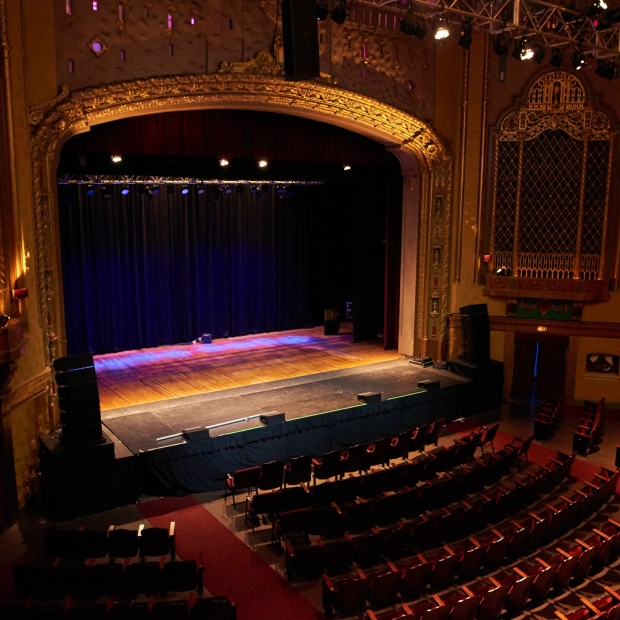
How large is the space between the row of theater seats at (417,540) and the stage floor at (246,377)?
3.02 metres

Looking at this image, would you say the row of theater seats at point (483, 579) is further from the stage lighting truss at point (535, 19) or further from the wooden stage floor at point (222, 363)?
the stage lighting truss at point (535, 19)

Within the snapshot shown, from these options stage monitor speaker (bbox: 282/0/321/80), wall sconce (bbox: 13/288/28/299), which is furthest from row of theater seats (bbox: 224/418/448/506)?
stage monitor speaker (bbox: 282/0/321/80)

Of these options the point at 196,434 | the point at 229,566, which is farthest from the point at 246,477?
the point at 229,566

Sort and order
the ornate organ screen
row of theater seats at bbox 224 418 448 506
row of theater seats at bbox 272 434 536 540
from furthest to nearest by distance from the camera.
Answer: the ornate organ screen → row of theater seats at bbox 224 418 448 506 → row of theater seats at bbox 272 434 536 540

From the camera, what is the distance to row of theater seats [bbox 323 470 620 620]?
5.58m

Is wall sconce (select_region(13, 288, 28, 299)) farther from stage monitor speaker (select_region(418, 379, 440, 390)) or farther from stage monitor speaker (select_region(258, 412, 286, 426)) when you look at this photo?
stage monitor speaker (select_region(418, 379, 440, 390))

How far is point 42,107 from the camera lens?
8.76 meters

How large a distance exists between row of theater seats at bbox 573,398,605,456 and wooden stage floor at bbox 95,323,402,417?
4193 millimetres

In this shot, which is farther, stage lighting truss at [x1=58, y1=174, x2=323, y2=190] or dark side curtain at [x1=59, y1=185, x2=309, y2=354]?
dark side curtain at [x1=59, y1=185, x2=309, y2=354]

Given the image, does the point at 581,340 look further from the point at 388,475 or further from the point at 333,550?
the point at 333,550

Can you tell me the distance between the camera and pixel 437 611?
17.4 feet

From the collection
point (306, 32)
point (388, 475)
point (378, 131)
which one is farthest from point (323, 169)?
point (388, 475)

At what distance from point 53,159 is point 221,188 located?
6.41 meters

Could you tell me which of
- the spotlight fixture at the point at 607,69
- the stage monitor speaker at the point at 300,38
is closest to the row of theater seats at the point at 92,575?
the stage monitor speaker at the point at 300,38
